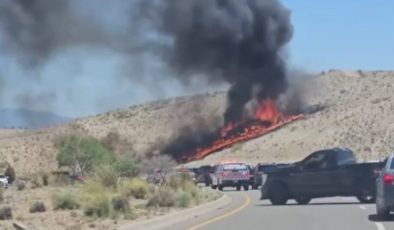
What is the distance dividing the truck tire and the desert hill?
177 ft

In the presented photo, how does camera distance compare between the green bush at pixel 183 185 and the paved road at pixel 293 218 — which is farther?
the green bush at pixel 183 185

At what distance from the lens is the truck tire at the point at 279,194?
35.3m

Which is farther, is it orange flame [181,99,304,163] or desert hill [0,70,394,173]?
desert hill [0,70,394,173]

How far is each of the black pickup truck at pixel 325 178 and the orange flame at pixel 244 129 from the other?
49.5 m

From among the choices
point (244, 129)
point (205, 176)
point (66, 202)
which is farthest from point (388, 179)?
point (244, 129)

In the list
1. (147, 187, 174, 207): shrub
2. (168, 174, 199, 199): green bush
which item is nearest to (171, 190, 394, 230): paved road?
(147, 187, 174, 207): shrub

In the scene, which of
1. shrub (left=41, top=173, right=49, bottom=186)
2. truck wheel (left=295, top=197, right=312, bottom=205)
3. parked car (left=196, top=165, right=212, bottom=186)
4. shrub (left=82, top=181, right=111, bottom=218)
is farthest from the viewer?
shrub (left=41, top=173, right=49, bottom=186)

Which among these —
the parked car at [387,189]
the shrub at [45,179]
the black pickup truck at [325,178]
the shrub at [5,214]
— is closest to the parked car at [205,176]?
the shrub at [45,179]

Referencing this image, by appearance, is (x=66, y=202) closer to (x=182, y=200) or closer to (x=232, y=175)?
(x=182, y=200)

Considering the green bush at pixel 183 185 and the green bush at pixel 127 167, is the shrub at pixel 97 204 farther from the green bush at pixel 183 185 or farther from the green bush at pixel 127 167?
the green bush at pixel 127 167

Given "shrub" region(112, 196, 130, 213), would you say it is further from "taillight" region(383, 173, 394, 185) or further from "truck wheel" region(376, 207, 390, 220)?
"taillight" region(383, 173, 394, 185)

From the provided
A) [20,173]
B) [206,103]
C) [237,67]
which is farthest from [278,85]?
[20,173]

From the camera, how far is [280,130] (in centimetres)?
10500

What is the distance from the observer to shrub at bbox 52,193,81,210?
35.9 m
